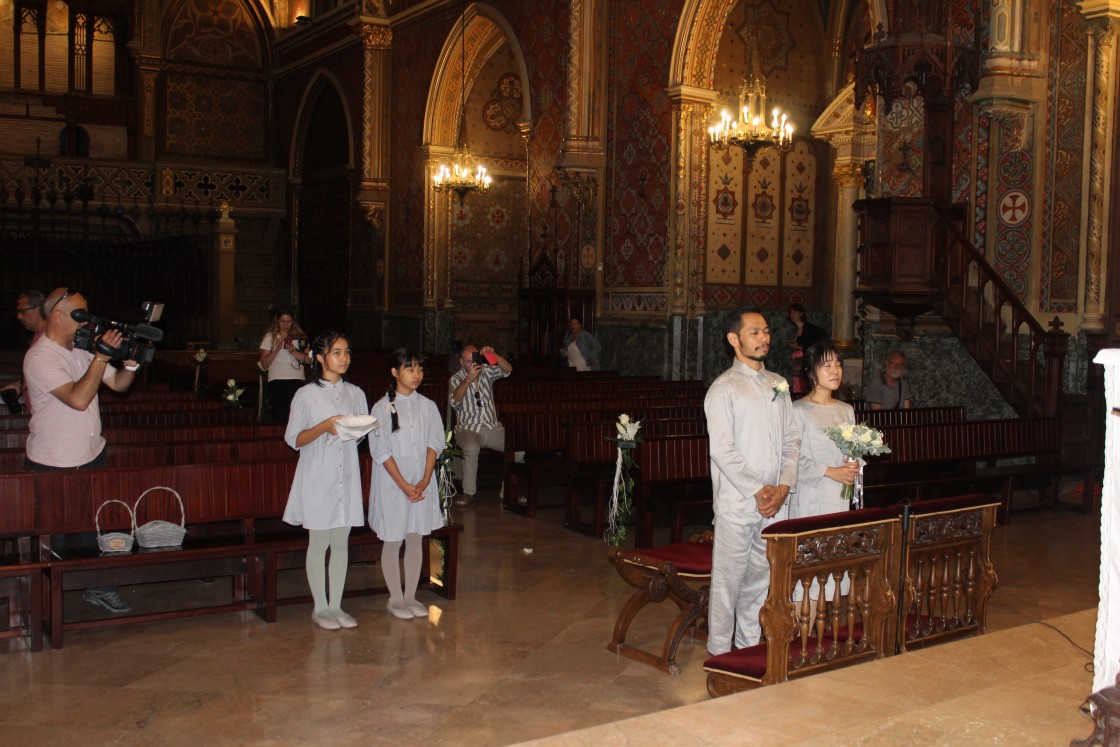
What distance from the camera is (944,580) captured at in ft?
15.2

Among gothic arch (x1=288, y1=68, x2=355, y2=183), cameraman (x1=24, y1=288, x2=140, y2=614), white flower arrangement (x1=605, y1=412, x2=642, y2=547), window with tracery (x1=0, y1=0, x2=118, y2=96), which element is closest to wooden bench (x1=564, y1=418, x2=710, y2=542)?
white flower arrangement (x1=605, y1=412, x2=642, y2=547)

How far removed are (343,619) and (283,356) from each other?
3.44 meters

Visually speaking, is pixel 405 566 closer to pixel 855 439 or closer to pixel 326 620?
pixel 326 620

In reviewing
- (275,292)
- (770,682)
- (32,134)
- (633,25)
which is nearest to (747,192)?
(633,25)

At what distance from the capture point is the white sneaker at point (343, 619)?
5.56m

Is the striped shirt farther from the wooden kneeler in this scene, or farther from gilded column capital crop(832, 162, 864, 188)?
gilded column capital crop(832, 162, 864, 188)

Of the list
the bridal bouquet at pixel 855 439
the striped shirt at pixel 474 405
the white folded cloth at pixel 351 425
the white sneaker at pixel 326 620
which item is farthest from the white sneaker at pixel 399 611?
the striped shirt at pixel 474 405

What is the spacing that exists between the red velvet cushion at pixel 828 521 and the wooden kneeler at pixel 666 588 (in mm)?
998

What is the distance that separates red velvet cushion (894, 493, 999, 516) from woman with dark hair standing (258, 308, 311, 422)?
533 centimetres

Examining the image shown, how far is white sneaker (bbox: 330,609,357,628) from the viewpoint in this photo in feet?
18.2

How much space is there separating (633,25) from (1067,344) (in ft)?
24.0

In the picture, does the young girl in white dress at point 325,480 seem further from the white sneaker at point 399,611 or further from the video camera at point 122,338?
the video camera at point 122,338

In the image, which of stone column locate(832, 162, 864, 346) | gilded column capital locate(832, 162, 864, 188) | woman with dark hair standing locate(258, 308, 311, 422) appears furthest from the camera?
stone column locate(832, 162, 864, 346)

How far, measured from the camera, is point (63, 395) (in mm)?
5418
